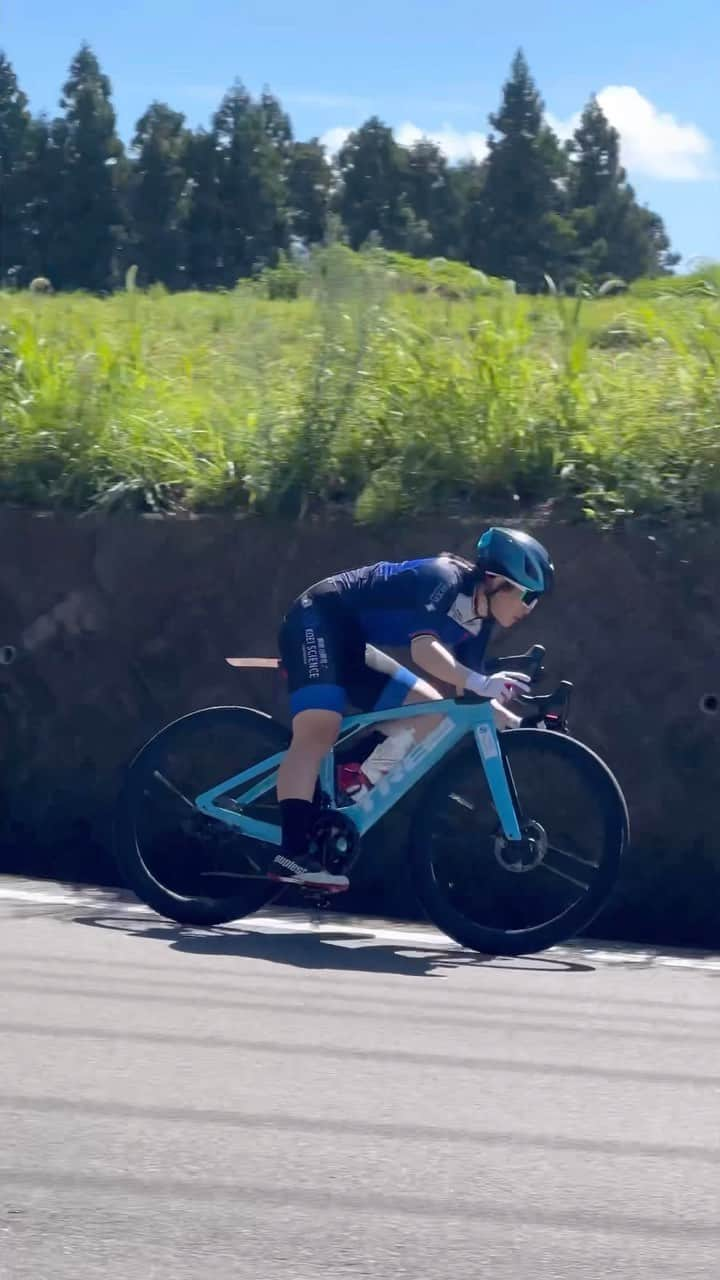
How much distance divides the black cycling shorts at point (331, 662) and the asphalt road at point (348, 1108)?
91 centimetres

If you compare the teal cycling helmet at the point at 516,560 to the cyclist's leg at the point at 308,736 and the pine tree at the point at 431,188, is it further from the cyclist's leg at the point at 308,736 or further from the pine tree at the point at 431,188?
the pine tree at the point at 431,188

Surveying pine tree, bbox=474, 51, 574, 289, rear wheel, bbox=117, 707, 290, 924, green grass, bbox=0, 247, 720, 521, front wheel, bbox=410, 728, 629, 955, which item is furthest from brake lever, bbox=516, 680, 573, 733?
pine tree, bbox=474, 51, 574, 289

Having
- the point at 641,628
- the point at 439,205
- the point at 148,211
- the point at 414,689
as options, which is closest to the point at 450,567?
the point at 414,689

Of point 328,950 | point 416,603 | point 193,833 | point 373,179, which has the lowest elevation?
point 328,950

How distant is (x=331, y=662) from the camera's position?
637 cm

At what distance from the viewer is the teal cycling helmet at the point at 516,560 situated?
620 cm

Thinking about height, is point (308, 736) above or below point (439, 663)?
below

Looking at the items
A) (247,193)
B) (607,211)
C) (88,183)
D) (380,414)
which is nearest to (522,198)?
(607,211)

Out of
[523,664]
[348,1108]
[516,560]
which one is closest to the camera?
[348,1108]

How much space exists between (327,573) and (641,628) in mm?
1392

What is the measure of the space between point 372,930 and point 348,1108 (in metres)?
2.22

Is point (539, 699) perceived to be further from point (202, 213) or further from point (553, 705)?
point (202, 213)

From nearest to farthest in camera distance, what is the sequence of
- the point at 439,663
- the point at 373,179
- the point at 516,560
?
the point at 439,663
the point at 516,560
the point at 373,179

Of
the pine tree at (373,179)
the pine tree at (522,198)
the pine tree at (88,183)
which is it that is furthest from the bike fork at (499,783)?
the pine tree at (373,179)
